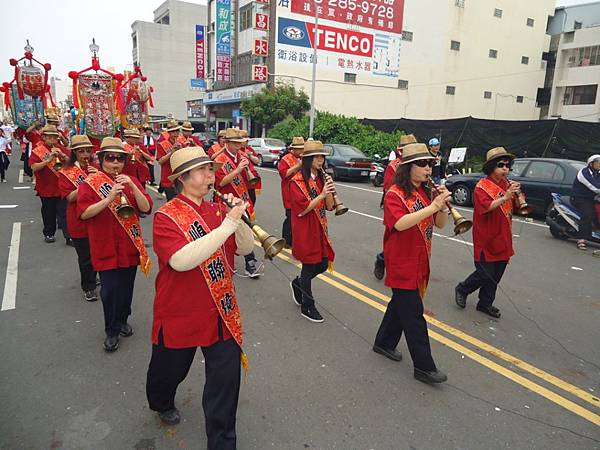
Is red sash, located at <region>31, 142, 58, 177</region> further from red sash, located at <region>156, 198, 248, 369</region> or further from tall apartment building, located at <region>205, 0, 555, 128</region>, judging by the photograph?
tall apartment building, located at <region>205, 0, 555, 128</region>

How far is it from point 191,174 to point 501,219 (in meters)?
3.46

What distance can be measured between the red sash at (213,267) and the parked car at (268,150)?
18.5 metres

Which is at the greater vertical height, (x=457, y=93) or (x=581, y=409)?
(x=457, y=93)

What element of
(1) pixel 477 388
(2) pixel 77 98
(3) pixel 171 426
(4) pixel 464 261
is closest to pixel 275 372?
(3) pixel 171 426

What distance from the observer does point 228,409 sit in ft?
7.75

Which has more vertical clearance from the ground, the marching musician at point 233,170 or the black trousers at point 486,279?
the marching musician at point 233,170

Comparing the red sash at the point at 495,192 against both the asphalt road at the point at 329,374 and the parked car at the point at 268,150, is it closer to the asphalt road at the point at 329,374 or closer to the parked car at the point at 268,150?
the asphalt road at the point at 329,374

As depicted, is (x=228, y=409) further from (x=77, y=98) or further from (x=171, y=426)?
(x=77, y=98)

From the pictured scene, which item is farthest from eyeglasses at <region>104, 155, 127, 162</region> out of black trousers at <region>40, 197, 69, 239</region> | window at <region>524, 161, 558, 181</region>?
window at <region>524, 161, 558, 181</region>

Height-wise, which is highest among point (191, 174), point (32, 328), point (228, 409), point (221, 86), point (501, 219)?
point (221, 86)

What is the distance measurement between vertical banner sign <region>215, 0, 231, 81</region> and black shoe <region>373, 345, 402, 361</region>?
111ft

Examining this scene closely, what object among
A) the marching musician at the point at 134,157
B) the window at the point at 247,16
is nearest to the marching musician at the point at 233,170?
the marching musician at the point at 134,157

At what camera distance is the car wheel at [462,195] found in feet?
37.4

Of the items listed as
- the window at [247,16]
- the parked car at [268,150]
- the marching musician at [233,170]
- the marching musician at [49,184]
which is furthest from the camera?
the window at [247,16]
